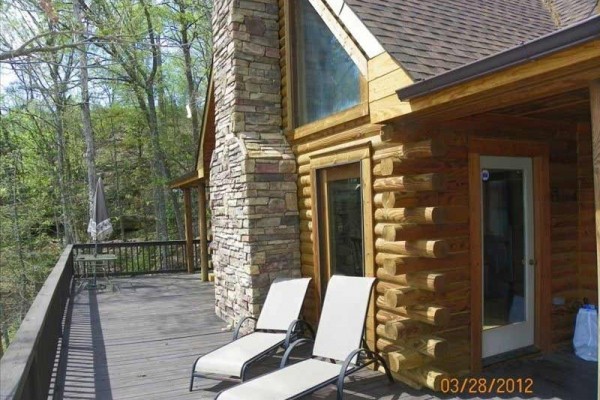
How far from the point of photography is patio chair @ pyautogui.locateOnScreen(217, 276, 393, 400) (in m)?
3.16

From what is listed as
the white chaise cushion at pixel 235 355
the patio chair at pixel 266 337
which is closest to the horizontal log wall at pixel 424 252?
the patio chair at pixel 266 337

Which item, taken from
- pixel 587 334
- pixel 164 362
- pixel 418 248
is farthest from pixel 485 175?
pixel 164 362

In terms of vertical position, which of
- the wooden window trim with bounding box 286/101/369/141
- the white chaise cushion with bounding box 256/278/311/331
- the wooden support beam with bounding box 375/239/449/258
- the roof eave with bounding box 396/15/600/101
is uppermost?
the wooden window trim with bounding box 286/101/369/141

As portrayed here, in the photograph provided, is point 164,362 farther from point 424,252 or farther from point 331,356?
point 424,252

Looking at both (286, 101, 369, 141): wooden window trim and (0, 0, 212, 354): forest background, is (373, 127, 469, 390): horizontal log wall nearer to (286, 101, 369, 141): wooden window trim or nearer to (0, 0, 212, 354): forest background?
(286, 101, 369, 141): wooden window trim

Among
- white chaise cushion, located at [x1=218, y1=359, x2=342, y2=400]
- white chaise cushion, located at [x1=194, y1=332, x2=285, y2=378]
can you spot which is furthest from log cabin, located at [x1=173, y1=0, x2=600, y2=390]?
white chaise cushion, located at [x1=194, y1=332, x2=285, y2=378]

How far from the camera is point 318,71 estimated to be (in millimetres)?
5117

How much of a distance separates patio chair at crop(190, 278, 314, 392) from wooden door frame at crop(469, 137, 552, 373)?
1591 millimetres

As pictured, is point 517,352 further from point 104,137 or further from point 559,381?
point 104,137

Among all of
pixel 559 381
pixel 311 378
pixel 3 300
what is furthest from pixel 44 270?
pixel 559 381

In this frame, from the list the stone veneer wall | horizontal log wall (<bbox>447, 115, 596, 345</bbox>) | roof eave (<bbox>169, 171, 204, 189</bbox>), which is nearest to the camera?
horizontal log wall (<bbox>447, 115, 596, 345</bbox>)

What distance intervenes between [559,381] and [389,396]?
4.82ft

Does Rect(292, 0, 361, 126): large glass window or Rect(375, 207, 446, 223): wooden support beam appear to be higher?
Rect(292, 0, 361, 126): large glass window

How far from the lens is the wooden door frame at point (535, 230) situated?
3.96 meters
